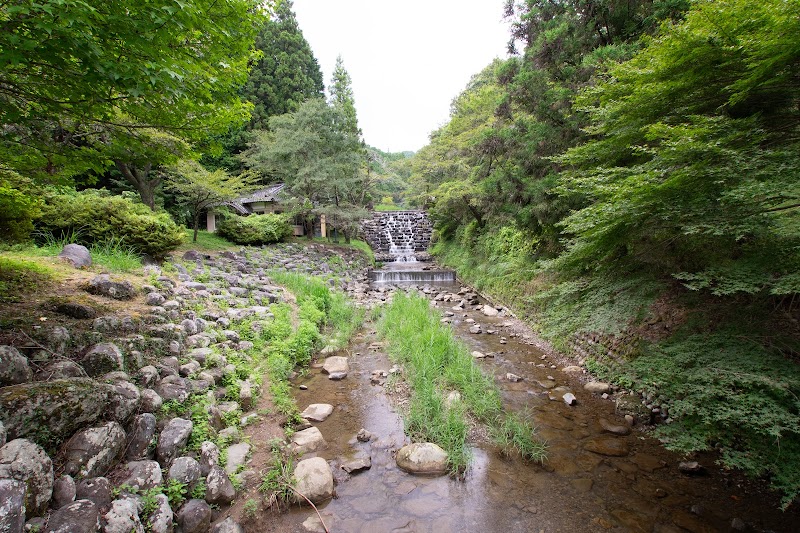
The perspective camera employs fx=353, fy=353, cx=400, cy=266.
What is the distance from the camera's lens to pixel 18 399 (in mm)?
2371

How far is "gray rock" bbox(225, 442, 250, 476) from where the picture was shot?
3509mm

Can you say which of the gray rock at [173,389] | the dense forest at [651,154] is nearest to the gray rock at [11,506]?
the gray rock at [173,389]

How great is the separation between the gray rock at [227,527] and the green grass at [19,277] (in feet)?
10.8

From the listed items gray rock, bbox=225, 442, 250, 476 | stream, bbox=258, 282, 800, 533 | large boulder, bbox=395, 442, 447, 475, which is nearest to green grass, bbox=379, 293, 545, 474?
large boulder, bbox=395, 442, 447, 475

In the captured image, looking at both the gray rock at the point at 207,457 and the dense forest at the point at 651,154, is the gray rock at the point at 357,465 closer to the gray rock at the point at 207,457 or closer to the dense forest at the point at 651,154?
the gray rock at the point at 207,457

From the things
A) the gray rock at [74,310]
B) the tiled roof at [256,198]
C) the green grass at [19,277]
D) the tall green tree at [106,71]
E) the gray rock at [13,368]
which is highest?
the tiled roof at [256,198]

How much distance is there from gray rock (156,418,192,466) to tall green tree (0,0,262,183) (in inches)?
106

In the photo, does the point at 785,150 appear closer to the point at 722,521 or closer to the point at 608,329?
the point at 608,329

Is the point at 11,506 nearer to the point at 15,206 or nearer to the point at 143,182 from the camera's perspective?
the point at 15,206

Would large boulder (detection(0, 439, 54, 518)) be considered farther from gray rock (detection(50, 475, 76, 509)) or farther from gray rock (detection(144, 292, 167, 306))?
gray rock (detection(144, 292, 167, 306))

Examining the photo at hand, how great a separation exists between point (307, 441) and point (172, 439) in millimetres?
1548

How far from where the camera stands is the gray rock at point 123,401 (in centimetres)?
288

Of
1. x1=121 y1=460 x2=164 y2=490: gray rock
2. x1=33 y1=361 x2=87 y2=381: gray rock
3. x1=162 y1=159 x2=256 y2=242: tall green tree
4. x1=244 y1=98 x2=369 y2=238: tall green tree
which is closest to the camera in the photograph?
x1=121 y1=460 x2=164 y2=490: gray rock

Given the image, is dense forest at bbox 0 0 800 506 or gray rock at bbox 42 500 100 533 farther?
dense forest at bbox 0 0 800 506
